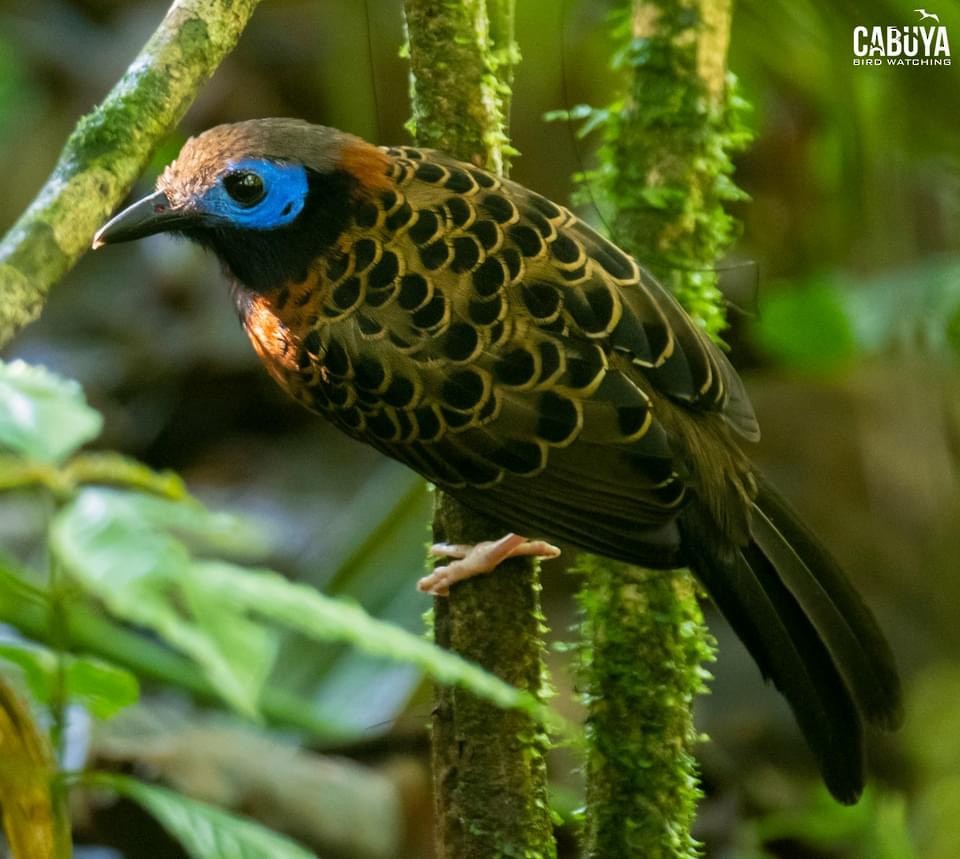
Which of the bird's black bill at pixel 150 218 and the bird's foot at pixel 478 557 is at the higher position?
the bird's black bill at pixel 150 218

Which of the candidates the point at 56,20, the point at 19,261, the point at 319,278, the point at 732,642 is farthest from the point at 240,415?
the point at 19,261

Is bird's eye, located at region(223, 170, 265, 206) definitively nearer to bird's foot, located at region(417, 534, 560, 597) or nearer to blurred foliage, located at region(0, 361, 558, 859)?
bird's foot, located at region(417, 534, 560, 597)

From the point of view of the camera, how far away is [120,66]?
7184mm

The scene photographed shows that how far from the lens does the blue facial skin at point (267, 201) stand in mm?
2672

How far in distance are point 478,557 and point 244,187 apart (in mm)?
920

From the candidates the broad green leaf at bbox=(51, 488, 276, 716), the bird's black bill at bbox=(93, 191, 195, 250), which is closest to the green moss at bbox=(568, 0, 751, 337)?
the bird's black bill at bbox=(93, 191, 195, 250)

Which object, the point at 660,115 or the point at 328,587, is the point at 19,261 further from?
the point at 328,587

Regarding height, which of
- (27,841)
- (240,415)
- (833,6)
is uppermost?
(240,415)

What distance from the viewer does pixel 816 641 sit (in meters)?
2.65

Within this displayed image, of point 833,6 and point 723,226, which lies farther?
point 723,226

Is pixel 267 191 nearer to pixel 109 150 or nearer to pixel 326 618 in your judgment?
pixel 109 150

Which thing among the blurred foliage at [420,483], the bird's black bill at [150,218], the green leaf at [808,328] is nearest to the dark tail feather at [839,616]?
the blurred foliage at [420,483]

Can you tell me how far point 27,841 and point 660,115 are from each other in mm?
1902

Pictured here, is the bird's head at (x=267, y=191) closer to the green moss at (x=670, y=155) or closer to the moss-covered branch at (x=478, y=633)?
the moss-covered branch at (x=478, y=633)
